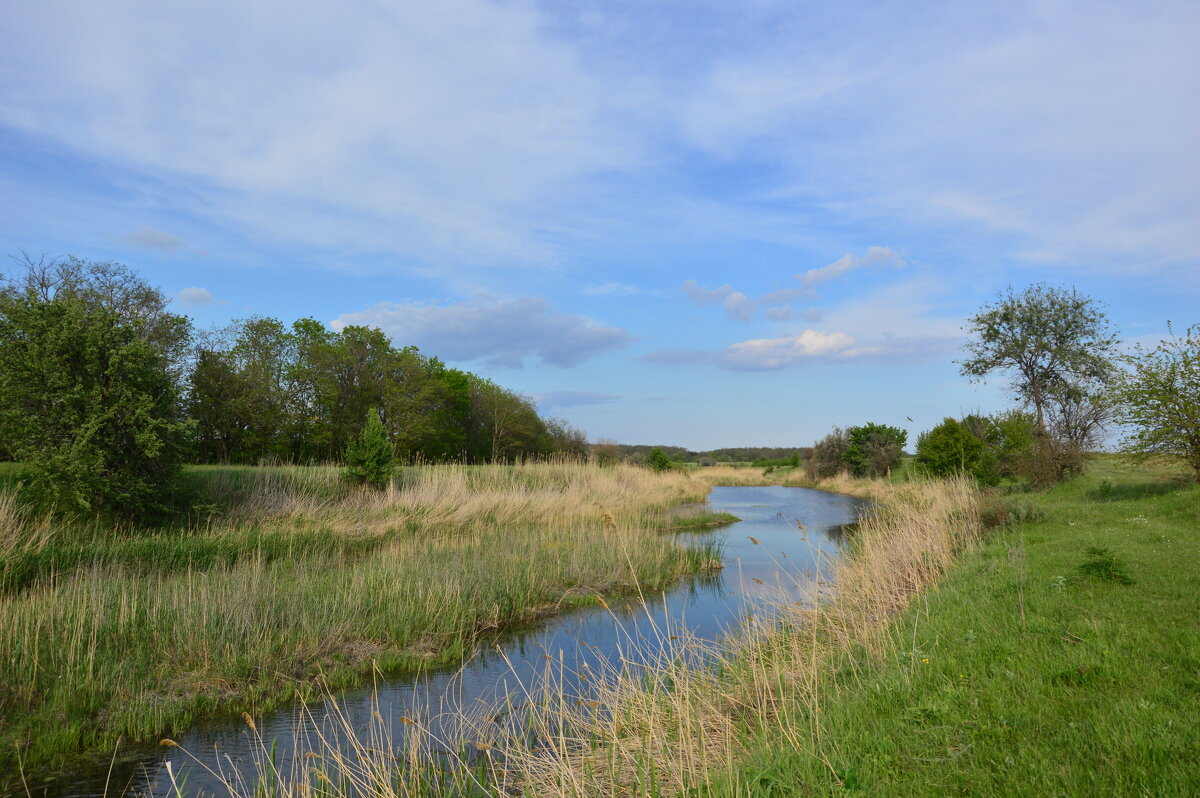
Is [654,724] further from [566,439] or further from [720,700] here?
[566,439]

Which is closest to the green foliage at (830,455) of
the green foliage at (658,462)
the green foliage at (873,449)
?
the green foliage at (873,449)

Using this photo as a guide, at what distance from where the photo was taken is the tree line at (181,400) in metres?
10.9

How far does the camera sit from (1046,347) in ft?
83.3

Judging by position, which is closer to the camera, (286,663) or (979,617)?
(979,617)

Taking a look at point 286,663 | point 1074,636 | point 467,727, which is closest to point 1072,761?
point 1074,636

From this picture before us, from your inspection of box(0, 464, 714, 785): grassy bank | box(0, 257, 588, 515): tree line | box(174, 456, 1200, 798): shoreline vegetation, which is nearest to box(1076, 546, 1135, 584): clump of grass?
box(174, 456, 1200, 798): shoreline vegetation

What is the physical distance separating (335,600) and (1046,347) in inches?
1093

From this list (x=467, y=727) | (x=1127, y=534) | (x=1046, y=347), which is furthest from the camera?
(x=1046, y=347)

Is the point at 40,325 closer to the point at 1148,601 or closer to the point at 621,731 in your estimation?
the point at 621,731

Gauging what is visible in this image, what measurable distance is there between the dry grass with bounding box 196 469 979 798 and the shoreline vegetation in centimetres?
3

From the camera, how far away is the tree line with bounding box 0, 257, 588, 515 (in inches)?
427

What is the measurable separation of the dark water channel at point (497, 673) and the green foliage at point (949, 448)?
463 inches

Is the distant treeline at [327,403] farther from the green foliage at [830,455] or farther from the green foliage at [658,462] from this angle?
the green foliage at [830,455]

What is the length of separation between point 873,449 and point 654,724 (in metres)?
34.5
